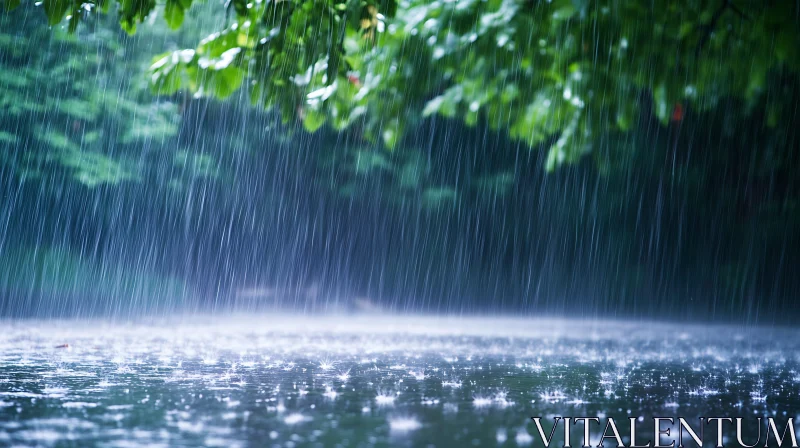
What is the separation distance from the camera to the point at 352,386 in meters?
5.48

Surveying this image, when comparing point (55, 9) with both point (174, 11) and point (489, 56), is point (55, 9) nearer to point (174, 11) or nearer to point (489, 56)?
point (174, 11)

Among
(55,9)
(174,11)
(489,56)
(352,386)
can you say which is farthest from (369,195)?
(55,9)

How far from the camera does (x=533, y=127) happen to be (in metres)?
8.98

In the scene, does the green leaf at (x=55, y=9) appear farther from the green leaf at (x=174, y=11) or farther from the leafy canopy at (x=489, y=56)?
the green leaf at (x=174, y=11)

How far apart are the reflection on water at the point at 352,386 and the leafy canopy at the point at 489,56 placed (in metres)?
2.09

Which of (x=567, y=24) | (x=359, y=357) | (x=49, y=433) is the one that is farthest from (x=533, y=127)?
(x=49, y=433)

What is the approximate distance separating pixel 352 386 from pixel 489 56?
3271 mm

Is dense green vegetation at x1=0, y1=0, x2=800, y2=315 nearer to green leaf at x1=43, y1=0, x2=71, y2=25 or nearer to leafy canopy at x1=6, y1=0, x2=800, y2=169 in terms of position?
leafy canopy at x1=6, y1=0, x2=800, y2=169

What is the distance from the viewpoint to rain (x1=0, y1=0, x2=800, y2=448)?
193 inches

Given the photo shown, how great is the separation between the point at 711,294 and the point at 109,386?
1705 cm

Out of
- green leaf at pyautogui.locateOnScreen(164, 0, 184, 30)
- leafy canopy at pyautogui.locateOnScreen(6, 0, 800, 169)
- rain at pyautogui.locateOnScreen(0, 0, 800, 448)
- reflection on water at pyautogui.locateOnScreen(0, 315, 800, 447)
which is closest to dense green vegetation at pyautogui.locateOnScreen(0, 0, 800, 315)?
rain at pyautogui.locateOnScreen(0, 0, 800, 448)

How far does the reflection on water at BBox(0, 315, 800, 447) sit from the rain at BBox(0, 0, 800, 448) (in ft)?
0.13

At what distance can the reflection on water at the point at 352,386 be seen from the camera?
150 inches

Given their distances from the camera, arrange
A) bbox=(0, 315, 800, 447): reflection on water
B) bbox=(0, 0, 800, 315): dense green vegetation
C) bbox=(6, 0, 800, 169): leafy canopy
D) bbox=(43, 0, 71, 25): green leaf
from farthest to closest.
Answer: bbox=(0, 0, 800, 315): dense green vegetation < bbox=(6, 0, 800, 169): leafy canopy < bbox=(43, 0, 71, 25): green leaf < bbox=(0, 315, 800, 447): reflection on water
